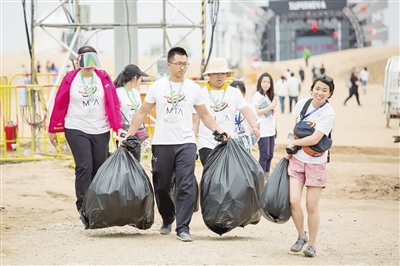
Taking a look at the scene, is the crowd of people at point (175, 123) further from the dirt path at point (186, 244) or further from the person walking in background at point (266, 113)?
the person walking in background at point (266, 113)

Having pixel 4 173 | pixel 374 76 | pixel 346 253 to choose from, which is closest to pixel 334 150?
pixel 4 173

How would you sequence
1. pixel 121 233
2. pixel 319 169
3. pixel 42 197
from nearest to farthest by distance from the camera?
pixel 319 169, pixel 121 233, pixel 42 197

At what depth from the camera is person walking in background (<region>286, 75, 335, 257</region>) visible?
282 inches

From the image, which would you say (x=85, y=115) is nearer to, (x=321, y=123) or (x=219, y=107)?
(x=219, y=107)

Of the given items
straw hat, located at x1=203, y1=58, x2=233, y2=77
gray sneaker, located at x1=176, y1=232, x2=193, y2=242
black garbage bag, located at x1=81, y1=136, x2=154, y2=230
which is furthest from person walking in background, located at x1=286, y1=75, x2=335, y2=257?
straw hat, located at x1=203, y1=58, x2=233, y2=77

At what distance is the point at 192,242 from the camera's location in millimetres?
7652

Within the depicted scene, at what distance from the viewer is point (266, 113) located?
12312 millimetres

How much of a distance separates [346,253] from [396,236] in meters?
1.34

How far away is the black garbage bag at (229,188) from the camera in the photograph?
7777 mm

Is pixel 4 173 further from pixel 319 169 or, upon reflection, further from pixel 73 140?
pixel 319 169

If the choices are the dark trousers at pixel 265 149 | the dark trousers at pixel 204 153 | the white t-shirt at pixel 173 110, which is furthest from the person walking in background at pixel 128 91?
the dark trousers at pixel 265 149

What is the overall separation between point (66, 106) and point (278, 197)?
2.55 m

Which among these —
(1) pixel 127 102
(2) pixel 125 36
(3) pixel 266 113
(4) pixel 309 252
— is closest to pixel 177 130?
(4) pixel 309 252

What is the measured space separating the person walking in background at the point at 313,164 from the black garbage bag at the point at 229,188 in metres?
0.68
